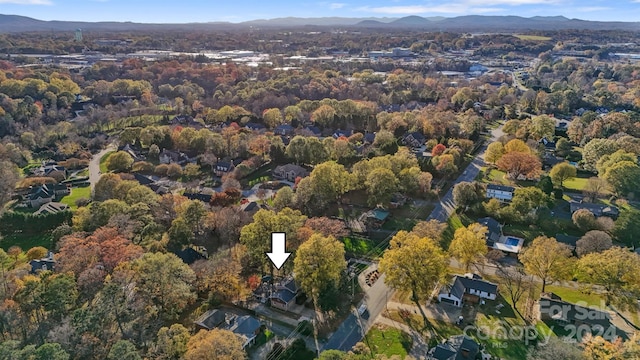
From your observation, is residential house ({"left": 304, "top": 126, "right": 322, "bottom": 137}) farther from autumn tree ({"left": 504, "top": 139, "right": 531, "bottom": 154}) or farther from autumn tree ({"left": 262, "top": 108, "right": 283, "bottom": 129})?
autumn tree ({"left": 504, "top": 139, "right": 531, "bottom": 154})

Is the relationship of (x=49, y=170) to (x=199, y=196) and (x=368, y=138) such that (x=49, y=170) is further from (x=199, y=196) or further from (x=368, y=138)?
(x=368, y=138)

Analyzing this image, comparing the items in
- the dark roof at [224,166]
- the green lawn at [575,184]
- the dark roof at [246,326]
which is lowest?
the dark roof at [246,326]

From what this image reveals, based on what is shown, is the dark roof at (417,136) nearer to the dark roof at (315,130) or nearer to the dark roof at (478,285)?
the dark roof at (315,130)

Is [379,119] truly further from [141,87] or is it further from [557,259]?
[141,87]

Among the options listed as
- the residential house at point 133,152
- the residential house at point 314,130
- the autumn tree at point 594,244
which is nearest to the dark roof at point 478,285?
the autumn tree at point 594,244

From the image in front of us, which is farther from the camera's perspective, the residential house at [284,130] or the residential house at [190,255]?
the residential house at [284,130]

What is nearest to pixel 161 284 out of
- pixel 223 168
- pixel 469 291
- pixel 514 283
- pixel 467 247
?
pixel 469 291
